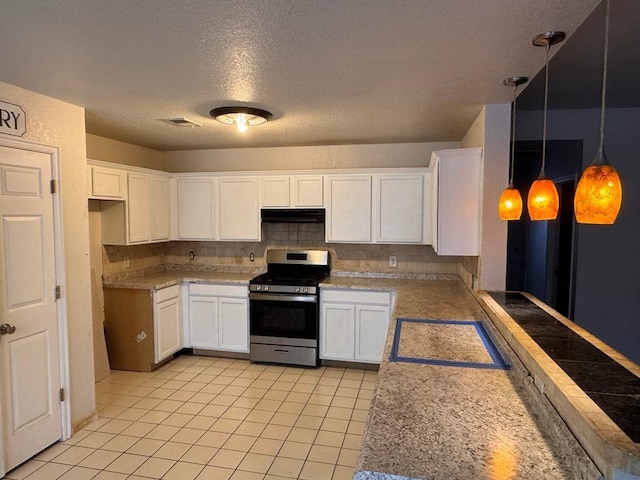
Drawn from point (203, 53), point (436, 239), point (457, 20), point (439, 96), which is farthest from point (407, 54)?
point (436, 239)

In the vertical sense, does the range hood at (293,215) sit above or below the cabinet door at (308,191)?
below

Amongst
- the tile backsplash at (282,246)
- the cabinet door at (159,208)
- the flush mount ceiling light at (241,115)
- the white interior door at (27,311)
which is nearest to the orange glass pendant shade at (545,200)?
the flush mount ceiling light at (241,115)

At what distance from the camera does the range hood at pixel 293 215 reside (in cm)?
440

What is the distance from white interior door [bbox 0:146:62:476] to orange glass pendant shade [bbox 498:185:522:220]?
2950 millimetres

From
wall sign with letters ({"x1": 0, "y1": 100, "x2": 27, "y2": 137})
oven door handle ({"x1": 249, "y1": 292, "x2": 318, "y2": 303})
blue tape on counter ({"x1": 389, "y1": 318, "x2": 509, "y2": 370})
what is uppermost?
wall sign with letters ({"x1": 0, "y1": 100, "x2": 27, "y2": 137})

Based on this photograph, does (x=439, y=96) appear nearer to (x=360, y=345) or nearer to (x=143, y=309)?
(x=360, y=345)

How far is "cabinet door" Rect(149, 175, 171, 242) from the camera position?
14.5ft

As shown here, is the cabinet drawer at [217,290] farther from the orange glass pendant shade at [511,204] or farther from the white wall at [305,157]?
the orange glass pendant shade at [511,204]

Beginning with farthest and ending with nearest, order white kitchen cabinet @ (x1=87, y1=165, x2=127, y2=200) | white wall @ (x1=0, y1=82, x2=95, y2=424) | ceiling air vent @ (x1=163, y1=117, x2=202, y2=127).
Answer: white kitchen cabinet @ (x1=87, y1=165, x2=127, y2=200) → ceiling air vent @ (x1=163, y1=117, x2=202, y2=127) → white wall @ (x1=0, y1=82, x2=95, y2=424)

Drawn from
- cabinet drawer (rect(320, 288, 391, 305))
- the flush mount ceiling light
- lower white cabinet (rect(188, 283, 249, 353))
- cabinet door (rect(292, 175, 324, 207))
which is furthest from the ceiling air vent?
cabinet drawer (rect(320, 288, 391, 305))

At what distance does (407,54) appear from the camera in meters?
1.99

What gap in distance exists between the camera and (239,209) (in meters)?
4.59

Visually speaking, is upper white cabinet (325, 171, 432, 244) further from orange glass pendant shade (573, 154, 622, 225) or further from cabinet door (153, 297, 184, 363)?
orange glass pendant shade (573, 154, 622, 225)

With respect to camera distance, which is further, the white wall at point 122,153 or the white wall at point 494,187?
the white wall at point 122,153
